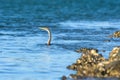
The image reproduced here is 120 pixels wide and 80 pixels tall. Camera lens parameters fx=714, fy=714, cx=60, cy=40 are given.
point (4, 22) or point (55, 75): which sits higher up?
point (4, 22)

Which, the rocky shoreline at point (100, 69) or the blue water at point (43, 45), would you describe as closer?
the rocky shoreline at point (100, 69)

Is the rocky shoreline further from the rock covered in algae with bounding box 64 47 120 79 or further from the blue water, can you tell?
the blue water

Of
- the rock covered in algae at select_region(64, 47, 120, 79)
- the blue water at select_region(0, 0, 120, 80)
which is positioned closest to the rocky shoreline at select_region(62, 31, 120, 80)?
the rock covered in algae at select_region(64, 47, 120, 79)

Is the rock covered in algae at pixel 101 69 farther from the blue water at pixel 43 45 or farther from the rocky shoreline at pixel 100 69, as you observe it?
the blue water at pixel 43 45

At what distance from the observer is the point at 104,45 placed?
147 feet

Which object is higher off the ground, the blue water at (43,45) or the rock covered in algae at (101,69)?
the blue water at (43,45)

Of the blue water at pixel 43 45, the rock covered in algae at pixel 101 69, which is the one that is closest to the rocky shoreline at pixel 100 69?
the rock covered in algae at pixel 101 69

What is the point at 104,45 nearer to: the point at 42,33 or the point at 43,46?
the point at 43,46

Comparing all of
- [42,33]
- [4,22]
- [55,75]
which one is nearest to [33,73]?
[55,75]

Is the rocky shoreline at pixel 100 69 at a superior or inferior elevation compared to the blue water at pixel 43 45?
inferior

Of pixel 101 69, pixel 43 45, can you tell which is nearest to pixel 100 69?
pixel 101 69

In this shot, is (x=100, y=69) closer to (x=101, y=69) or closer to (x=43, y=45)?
(x=101, y=69)

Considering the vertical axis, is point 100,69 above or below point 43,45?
below

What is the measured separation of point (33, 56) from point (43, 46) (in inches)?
218
